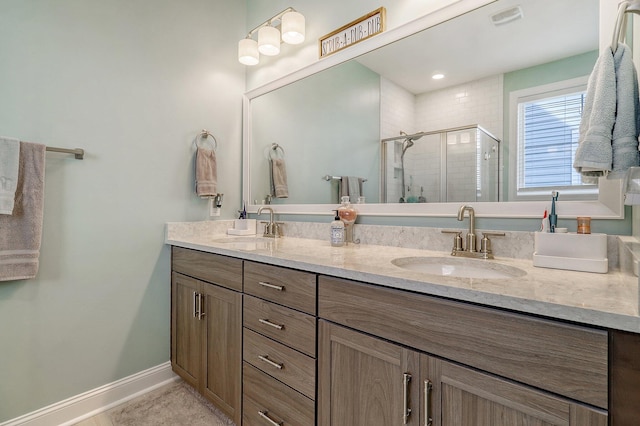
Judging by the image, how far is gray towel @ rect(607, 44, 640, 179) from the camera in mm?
732

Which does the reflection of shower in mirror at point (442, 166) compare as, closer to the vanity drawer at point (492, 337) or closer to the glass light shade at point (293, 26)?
the vanity drawer at point (492, 337)

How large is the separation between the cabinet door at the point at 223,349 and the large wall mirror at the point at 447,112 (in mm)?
757

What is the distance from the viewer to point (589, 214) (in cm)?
104

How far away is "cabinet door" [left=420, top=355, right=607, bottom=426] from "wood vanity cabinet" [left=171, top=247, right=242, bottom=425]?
86 cm

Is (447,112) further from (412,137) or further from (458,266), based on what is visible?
(458,266)

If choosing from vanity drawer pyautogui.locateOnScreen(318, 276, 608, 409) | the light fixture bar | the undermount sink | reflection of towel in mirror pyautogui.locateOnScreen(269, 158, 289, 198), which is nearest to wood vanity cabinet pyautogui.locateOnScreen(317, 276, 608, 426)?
vanity drawer pyautogui.locateOnScreen(318, 276, 608, 409)

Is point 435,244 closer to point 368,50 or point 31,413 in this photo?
point 368,50

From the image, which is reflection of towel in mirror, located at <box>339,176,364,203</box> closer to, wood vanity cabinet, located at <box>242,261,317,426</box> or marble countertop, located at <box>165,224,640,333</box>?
marble countertop, located at <box>165,224,640,333</box>

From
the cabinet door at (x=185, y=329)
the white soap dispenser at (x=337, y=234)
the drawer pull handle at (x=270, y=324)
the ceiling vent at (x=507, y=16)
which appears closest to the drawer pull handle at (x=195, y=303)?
the cabinet door at (x=185, y=329)

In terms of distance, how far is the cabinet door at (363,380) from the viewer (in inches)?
32.7

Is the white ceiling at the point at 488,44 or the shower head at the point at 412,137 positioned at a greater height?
the white ceiling at the point at 488,44

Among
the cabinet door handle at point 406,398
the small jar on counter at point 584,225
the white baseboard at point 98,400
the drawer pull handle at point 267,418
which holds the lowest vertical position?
the white baseboard at point 98,400

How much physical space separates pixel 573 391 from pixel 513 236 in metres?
0.67

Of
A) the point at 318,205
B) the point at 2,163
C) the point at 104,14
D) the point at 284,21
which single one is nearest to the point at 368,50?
the point at 284,21
